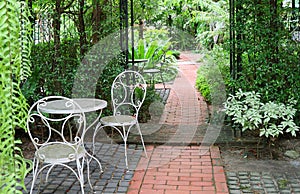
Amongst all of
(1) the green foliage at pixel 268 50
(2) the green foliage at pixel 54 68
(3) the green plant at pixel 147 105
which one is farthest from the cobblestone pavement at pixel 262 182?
(2) the green foliage at pixel 54 68

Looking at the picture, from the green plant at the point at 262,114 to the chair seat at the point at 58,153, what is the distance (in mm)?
1655

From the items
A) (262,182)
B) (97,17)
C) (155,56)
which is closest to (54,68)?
(97,17)

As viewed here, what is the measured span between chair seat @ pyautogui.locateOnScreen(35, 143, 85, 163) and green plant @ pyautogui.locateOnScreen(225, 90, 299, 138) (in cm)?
165

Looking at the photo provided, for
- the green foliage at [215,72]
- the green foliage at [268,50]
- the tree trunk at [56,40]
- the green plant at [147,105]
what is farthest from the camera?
the green foliage at [215,72]

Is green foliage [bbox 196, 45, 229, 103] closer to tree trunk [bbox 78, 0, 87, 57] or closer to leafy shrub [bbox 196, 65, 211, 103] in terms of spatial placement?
leafy shrub [bbox 196, 65, 211, 103]

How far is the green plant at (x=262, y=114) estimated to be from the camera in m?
3.91

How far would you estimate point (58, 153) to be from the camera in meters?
3.10

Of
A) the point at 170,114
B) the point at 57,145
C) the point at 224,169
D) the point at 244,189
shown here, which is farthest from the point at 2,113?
the point at 170,114

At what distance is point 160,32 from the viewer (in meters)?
10.5

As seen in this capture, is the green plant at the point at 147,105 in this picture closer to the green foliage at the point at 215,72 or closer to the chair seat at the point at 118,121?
the green foliage at the point at 215,72

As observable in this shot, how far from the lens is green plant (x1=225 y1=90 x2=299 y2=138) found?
12.8ft

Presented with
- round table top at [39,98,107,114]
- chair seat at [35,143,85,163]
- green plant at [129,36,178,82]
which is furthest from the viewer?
green plant at [129,36,178,82]

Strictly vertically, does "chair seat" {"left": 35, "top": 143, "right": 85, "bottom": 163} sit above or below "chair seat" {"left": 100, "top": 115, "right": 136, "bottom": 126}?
below

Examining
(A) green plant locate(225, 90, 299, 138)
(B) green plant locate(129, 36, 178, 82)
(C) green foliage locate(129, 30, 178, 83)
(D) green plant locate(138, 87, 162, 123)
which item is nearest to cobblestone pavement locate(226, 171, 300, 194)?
(A) green plant locate(225, 90, 299, 138)
